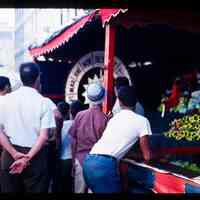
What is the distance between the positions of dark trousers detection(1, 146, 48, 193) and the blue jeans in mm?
378

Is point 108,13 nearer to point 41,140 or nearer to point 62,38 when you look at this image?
point 41,140

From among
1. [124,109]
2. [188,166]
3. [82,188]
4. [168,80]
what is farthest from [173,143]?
[168,80]

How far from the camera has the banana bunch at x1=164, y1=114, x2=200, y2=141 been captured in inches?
238

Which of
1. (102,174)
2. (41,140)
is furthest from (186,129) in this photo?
(41,140)

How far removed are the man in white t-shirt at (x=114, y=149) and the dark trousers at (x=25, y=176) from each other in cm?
37

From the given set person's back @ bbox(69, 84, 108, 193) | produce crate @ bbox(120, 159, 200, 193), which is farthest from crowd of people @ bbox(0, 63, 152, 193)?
person's back @ bbox(69, 84, 108, 193)

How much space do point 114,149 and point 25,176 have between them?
75 centimetres

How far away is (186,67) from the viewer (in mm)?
7598

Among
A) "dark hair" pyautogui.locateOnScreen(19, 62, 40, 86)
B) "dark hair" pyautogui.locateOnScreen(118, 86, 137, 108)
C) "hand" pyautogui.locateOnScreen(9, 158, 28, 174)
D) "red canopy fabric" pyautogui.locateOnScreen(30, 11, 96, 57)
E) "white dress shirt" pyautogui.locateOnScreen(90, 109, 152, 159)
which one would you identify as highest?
"red canopy fabric" pyautogui.locateOnScreen(30, 11, 96, 57)

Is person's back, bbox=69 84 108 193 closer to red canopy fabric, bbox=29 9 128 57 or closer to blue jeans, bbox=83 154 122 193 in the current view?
blue jeans, bbox=83 154 122 193

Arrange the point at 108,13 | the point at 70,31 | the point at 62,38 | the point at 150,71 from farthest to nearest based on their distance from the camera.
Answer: the point at 150,71 < the point at 62,38 < the point at 70,31 < the point at 108,13

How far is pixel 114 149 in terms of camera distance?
3.94 m

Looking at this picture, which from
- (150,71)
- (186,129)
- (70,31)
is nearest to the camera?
(186,129)

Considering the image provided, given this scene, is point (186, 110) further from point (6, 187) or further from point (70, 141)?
point (6, 187)
